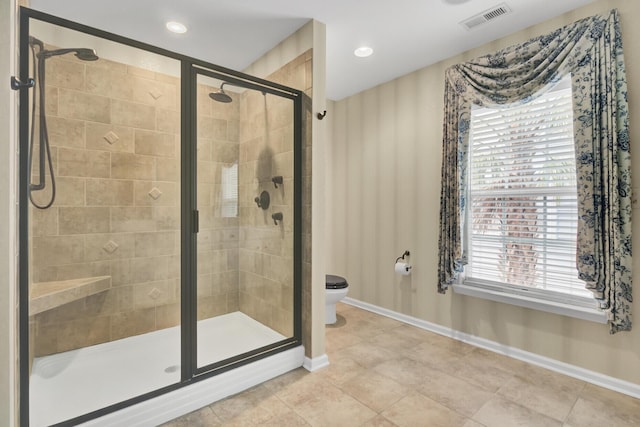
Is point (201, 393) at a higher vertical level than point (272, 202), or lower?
lower

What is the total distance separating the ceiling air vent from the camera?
2.17 meters

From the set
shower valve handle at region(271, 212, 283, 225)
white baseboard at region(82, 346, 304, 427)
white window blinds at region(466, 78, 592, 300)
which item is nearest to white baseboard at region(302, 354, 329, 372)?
white baseboard at region(82, 346, 304, 427)

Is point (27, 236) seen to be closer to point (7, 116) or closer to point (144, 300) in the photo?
point (7, 116)

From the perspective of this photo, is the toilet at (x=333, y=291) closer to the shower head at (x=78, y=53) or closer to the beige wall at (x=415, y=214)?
the beige wall at (x=415, y=214)

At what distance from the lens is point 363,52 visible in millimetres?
2822

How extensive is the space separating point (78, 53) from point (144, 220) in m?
1.24

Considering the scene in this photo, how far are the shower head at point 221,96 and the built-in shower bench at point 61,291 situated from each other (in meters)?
1.56

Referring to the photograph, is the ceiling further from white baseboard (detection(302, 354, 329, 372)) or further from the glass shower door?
white baseboard (detection(302, 354, 329, 372))

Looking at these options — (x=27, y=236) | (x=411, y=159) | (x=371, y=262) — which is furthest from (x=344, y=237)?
(x=27, y=236)

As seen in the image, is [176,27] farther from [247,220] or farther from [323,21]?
[247,220]

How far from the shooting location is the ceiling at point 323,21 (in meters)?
2.14

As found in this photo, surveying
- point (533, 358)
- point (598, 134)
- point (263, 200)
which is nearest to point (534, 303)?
point (533, 358)

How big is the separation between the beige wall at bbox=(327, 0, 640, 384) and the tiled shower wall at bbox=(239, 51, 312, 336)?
1341 millimetres

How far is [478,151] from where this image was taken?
2723 millimetres
